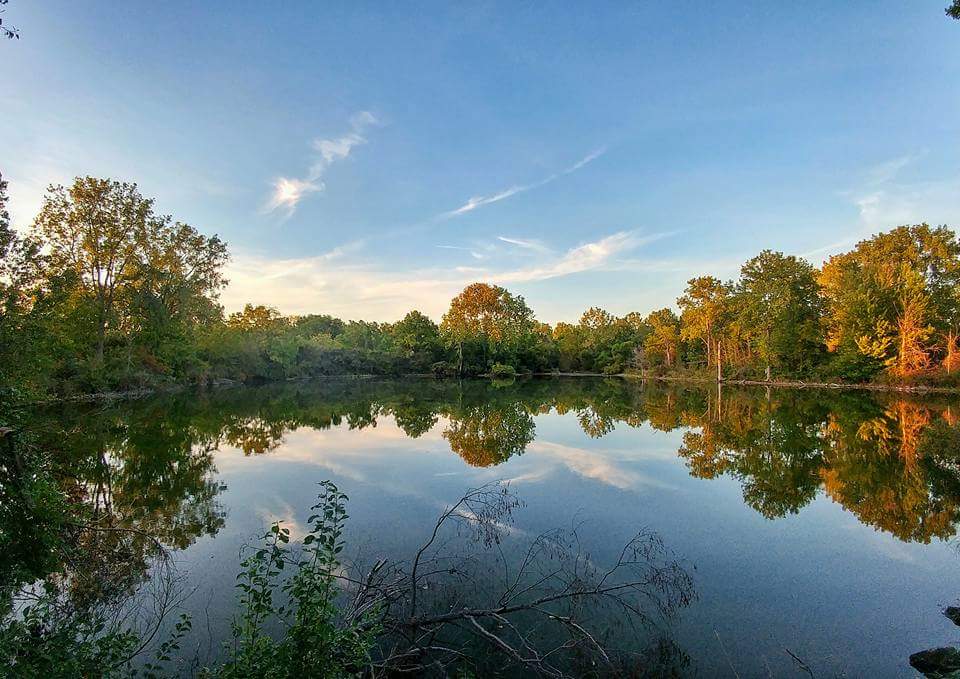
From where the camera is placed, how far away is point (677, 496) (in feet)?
34.5

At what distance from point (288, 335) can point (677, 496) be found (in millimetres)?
63603

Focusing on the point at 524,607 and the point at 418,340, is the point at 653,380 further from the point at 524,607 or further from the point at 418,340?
the point at 524,607

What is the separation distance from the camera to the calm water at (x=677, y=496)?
5.39 metres

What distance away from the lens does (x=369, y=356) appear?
211 ft

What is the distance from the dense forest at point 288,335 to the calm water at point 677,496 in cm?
661

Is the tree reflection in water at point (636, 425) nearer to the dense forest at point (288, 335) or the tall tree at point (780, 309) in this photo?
the dense forest at point (288, 335)

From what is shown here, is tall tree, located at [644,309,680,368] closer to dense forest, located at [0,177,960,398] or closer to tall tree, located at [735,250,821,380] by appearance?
dense forest, located at [0,177,960,398]

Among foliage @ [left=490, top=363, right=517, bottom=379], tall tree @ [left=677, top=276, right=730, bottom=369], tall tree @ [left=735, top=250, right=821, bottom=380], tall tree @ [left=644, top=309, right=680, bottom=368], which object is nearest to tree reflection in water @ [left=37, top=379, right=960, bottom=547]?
tall tree @ [left=735, top=250, right=821, bottom=380]

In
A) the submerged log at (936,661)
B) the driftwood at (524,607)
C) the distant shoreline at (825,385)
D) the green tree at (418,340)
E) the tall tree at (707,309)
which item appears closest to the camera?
the submerged log at (936,661)

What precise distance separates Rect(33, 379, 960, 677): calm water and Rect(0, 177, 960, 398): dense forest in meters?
6.61

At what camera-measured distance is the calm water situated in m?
5.39

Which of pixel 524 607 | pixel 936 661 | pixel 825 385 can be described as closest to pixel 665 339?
pixel 825 385

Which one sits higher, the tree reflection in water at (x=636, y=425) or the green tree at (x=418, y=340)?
the green tree at (x=418, y=340)

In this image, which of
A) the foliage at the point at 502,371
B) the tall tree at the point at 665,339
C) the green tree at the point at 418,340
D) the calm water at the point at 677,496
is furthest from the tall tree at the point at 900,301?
the green tree at the point at 418,340
